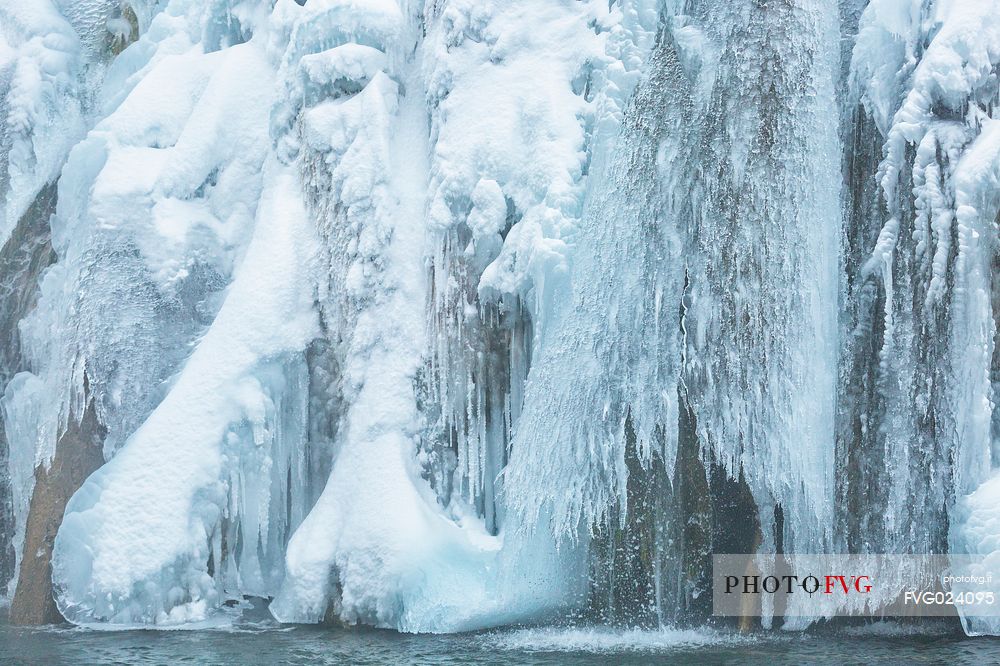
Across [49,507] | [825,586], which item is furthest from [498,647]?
[49,507]

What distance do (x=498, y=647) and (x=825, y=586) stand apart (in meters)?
2.80

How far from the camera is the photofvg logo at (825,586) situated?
876 centimetres

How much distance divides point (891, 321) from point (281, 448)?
18.8 feet

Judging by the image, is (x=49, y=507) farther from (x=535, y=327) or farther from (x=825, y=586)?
(x=825, y=586)

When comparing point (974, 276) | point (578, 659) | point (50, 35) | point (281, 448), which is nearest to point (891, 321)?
point (974, 276)

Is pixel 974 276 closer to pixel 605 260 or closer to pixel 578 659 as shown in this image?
pixel 605 260

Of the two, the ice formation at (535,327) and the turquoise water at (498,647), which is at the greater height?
the ice formation at (535,327)

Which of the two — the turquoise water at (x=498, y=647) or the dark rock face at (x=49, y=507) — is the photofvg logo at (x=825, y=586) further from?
the dark rock face at (x=49, y=507)

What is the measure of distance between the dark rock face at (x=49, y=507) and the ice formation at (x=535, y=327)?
0.12ft

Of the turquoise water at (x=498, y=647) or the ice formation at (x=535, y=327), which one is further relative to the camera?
the ice formation at (x=535, y=327)

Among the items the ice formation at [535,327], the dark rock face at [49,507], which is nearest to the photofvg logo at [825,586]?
the ice formation at [535,327]

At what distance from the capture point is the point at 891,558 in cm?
881

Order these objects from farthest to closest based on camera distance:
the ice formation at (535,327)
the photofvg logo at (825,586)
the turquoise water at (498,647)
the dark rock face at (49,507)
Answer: the dark rock face at (49,507)
the ice formation at (535,327)
the photofvg logo at (825,586)
the turquoise water at (498,647)

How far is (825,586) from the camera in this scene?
A: 29.1 feet
